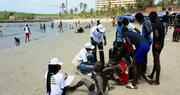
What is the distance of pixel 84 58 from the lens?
17.7 feet

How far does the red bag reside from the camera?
14.9ft

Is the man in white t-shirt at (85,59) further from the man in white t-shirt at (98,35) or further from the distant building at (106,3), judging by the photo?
the distant building at (106,3)

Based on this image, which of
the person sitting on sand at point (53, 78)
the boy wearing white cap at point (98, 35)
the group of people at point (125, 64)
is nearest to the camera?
the person sitting on sand at point (53, 78)

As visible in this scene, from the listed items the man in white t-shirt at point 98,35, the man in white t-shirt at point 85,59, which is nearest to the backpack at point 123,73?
the man in white t-shirt at point 85,59

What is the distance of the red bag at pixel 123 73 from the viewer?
4.55 metres

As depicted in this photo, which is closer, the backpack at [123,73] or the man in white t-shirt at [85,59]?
the backpack at [123,73]

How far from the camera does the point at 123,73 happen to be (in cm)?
458

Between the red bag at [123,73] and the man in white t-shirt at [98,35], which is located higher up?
the man in white t-shirt at [98,35]

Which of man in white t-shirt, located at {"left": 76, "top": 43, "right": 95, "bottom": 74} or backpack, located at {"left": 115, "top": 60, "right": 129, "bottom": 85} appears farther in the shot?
man in white t-shirt, located at {"left": 76, "top": 43, "right": 95, "bottom": 74}

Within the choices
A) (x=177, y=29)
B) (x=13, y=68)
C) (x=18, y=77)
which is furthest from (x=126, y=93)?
(x=177, y=29)

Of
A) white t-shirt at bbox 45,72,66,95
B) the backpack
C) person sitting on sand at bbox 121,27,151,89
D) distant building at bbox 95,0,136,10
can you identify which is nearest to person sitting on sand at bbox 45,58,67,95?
white t-shirt at bbox 45,72,66,95

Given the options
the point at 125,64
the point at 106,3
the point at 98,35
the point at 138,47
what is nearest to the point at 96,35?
the point at 98,35

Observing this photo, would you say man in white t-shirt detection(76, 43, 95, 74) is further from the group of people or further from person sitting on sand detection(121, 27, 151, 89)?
person sitting on sand detection(121, 27, 151, 89)

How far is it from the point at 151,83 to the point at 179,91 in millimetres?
726
